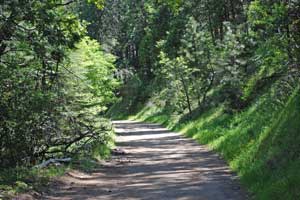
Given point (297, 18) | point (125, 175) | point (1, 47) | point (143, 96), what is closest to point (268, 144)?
A: point (297, 18)

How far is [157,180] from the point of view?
43.5ft

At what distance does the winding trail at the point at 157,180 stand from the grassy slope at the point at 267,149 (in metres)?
0.43

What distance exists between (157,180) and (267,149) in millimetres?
3060

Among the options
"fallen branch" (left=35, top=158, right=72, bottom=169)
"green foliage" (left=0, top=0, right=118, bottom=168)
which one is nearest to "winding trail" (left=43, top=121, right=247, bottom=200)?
"fallen branch" (left=35, top=158, right=72, bottom=169)

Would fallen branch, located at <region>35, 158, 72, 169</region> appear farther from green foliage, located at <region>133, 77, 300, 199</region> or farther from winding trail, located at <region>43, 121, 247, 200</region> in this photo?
green foliage, located at <region>133, 77, 300, 199</region>

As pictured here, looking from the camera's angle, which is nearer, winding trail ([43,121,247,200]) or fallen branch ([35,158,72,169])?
winding trail ([43,121,247,200])

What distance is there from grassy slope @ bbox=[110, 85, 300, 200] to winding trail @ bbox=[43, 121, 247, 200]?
0.43 metres

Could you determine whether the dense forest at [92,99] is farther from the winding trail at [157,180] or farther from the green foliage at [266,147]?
the winding trail at [157,180]

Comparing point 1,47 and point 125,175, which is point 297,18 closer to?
point 125,175

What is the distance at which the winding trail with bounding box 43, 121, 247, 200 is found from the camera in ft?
36.7

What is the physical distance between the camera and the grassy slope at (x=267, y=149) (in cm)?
952

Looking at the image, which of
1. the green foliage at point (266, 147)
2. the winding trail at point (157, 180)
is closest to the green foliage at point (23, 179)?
the winding trail at point (157, 180)

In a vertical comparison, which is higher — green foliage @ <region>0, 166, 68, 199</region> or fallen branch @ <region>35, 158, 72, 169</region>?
fallen branch @ <region>35, 158, 72, 169</region>

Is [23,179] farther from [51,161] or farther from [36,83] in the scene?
[36,83]
